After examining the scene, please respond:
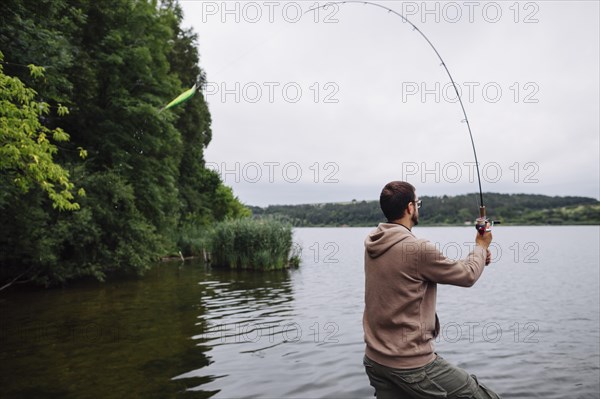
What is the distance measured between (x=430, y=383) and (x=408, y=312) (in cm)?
51

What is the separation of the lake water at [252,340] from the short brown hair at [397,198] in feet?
13.5

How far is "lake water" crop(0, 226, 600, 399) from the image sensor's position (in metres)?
6.74

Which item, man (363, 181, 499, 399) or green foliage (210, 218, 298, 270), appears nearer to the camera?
man (363, 181, 499, 399)

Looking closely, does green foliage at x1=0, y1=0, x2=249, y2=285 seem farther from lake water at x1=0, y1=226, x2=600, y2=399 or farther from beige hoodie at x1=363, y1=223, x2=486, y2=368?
beige hoodie at x1=363, y1=223, x2=486, y2=368

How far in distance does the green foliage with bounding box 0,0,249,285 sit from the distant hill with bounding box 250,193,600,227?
24.1 ft

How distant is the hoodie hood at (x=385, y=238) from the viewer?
3141 millimetres

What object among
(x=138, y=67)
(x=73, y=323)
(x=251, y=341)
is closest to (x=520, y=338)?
(x=251, y=341)

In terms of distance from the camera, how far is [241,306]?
43.4 ft

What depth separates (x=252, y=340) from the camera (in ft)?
30.8

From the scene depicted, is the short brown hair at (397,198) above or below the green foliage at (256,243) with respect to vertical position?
above

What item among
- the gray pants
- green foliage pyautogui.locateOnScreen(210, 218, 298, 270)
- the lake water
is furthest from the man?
green foliage pyautogui.locateOnScreen(210, 218, 298, 270)

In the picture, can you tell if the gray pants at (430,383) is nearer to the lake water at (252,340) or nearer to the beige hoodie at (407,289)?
the beige hoodie at (407,289)

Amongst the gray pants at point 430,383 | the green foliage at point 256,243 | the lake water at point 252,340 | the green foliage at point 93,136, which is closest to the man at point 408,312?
the gray pants at point 430,383

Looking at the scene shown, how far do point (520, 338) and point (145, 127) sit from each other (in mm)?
18300
